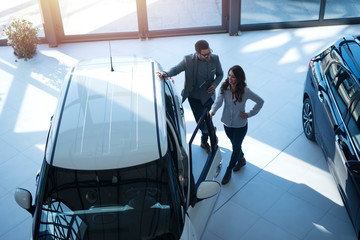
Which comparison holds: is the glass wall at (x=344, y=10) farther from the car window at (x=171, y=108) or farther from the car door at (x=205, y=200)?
the car door at (x=205, y=200)

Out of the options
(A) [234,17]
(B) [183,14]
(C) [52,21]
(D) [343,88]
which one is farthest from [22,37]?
(D) [343,88]

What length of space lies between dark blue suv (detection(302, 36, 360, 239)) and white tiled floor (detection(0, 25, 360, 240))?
16.7 inches

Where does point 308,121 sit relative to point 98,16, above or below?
below

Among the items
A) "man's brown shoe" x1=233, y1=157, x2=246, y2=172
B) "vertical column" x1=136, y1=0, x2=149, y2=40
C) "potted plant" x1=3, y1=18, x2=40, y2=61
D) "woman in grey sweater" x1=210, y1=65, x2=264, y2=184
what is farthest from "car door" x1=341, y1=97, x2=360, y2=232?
"potted plant" x1=3, y1=18, x2=40, y2=61

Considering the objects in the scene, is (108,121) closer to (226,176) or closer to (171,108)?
(171,108)

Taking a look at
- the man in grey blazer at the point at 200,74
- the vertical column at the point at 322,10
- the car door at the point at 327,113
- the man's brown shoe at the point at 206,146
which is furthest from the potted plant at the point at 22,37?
the vertical column at the point at 322,10

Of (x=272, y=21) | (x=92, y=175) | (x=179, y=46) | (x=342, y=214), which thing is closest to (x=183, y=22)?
(x=179, y=46)

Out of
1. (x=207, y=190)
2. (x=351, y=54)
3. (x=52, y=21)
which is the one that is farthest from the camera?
(x=52, y=21)

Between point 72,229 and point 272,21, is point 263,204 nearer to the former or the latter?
point 72,229

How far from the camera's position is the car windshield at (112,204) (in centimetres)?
371

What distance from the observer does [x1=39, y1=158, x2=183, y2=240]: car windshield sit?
12.2 feet

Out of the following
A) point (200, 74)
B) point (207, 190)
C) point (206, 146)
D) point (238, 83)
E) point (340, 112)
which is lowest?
point (206, 146)

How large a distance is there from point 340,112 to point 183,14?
17.7ft

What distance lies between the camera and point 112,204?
3.79 metres
